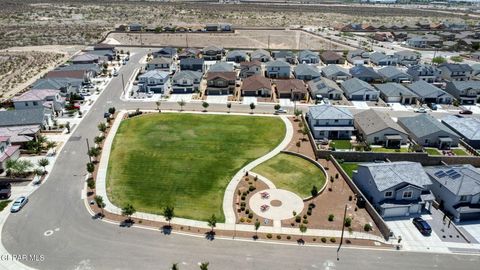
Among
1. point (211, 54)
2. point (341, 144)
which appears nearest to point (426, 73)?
point (341, 144)

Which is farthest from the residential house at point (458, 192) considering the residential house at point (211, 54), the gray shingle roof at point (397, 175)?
the residential house at point (211, 54)

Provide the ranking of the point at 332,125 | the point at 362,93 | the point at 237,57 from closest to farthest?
the point at 332,125
the point at 362,93
the point at 237,57


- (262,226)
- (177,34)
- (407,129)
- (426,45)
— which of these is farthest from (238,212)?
(426,45)

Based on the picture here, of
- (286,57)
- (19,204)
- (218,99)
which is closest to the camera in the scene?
(19,204)

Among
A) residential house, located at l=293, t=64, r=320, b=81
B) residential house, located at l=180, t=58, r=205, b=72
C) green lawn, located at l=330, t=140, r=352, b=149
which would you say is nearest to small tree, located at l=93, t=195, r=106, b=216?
green lawn, located at l=330, t=140, r=352, b=149

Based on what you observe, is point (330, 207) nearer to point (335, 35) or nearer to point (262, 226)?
point (262, 226)

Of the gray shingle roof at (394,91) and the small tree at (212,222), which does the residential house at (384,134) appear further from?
the small tree at (212,222)

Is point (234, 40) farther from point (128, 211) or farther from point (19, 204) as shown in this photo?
point (128, 211)

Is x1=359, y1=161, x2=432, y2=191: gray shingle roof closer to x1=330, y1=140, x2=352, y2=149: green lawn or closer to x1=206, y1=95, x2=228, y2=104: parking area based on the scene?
x1=330, y1=140, x2=352, y2=149: green lawn
